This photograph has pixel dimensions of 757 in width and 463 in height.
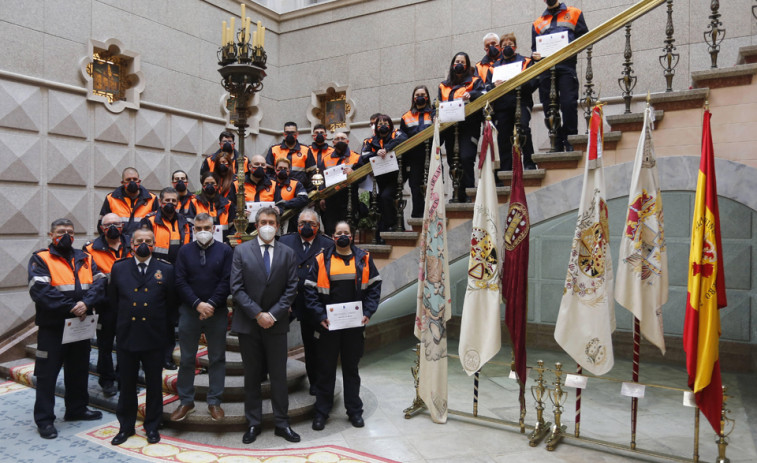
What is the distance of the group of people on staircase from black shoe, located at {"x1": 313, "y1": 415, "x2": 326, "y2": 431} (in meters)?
0.02

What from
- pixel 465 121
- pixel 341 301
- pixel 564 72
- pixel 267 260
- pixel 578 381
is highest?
pixel 564 72

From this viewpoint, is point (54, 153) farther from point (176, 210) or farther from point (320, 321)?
point (320, 321)

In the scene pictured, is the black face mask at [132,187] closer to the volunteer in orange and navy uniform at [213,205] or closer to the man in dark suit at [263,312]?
the volunteer in orange and navy uniform at [213,205]

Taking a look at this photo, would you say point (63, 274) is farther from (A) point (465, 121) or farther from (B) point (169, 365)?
(A) point (465, 121)

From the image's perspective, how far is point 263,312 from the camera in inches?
161

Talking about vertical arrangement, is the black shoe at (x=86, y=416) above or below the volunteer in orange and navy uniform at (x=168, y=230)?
below

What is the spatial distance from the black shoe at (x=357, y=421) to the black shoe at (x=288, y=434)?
0.52m

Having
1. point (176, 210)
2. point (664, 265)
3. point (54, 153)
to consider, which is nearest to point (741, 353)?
point (664, 265)

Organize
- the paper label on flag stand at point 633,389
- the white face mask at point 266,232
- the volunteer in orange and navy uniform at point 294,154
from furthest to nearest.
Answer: the volunteer in orange and navy uniform at point 294,154 → the white face mask at point 266,232 → the paper label on flag stand at point 633,389

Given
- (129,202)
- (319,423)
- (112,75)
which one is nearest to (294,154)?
(129,202)

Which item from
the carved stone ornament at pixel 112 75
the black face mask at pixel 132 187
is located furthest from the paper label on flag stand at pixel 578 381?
the carved stone ornament at pixel 112 75

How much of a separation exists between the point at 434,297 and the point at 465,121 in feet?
5.92

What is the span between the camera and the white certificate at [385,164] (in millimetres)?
5375

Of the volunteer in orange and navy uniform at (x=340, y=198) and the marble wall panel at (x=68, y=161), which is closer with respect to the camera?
the volunteer in orange and navy uniform at (x=340, y=198)
